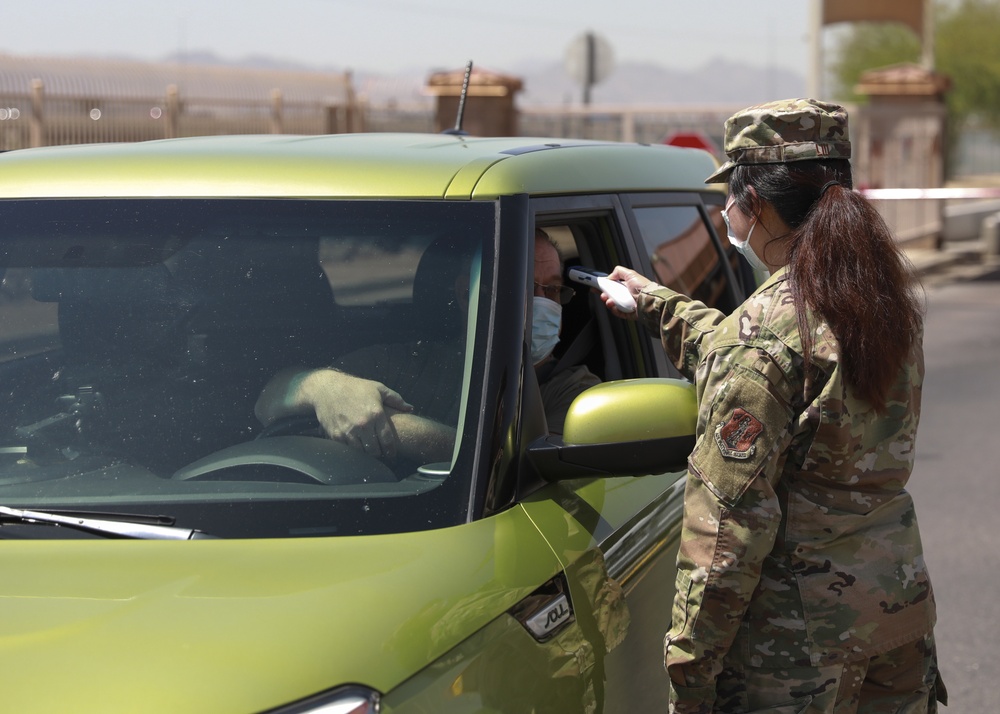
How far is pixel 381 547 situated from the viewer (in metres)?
2.09

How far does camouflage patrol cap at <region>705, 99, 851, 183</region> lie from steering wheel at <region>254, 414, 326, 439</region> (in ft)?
3.06

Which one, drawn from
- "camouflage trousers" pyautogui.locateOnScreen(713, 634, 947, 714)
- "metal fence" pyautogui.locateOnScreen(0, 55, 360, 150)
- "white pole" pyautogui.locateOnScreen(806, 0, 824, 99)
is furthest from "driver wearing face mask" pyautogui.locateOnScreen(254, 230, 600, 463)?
"white pole" pyautogui.locateOnScreen(806, 0, 824, 99)

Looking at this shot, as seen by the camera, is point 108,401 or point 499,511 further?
point 108,401

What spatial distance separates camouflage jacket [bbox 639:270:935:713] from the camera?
7.14 feet

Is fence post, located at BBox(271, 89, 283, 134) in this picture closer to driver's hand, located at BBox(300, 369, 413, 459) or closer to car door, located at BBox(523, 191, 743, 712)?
car door, located at BBox(523, 191, 743, 712)

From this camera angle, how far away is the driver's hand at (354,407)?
94.2 inches

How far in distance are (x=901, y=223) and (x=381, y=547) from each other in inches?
830

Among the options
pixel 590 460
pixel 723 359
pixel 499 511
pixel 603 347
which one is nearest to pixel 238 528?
pixel 499 511

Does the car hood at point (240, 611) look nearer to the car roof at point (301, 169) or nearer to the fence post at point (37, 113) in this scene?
the car roof at point (301, 169)

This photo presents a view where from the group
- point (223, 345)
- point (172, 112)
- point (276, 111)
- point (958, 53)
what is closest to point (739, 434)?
point (223, 345)

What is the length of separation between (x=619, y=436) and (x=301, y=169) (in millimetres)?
898

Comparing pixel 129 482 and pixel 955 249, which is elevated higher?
pixel 129 482

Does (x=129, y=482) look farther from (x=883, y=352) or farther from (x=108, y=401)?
(x=883, y=352)

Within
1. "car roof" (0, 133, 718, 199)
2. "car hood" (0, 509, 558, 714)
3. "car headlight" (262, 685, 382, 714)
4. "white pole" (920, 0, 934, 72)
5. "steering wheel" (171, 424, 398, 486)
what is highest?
"white pole" (920, 0, 934, 72)
